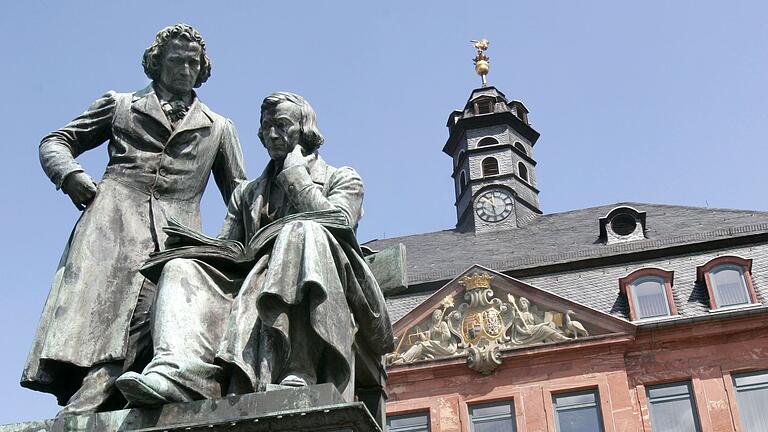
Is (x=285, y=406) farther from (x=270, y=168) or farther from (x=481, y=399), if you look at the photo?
(x=481, y=399)

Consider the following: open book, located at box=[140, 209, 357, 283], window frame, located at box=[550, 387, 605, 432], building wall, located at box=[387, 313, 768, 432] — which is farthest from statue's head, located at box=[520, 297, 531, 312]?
open book, located at box=[140, 209, 357, 283]

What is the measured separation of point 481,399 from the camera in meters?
27.1

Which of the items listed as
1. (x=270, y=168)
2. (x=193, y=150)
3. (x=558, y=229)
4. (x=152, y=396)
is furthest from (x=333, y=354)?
(x=558, y=229)

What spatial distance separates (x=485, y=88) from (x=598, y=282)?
61.6ft

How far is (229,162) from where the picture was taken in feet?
19.9

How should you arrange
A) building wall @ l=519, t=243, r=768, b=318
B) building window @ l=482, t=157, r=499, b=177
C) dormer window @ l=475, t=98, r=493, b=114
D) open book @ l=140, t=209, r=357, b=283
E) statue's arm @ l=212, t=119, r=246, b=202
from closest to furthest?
open book @ l=140, t=209, r=357, b=283 → statue's arm @ l=212, t=119, r=246, b=202 → building wall @ l=519, t=243, r=768, b=318 → building window @ l=482, t=157, r=499, b=177 → dormer window @ l=475, t=98, r=493, b=114

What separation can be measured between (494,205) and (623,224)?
8340mm

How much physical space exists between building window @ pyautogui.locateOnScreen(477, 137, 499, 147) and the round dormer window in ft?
41.7

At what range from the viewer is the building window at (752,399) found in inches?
993

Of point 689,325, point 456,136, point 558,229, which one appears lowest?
point 689,325

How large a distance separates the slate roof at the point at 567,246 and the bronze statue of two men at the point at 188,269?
74.0 feet

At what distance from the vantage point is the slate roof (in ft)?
93.8

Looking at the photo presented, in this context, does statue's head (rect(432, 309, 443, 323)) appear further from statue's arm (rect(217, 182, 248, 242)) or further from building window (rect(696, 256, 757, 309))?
statue's arm (rect(217, 182, 248, 242))

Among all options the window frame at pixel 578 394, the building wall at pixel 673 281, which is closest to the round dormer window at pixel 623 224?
the building wall at pixel 673 281
